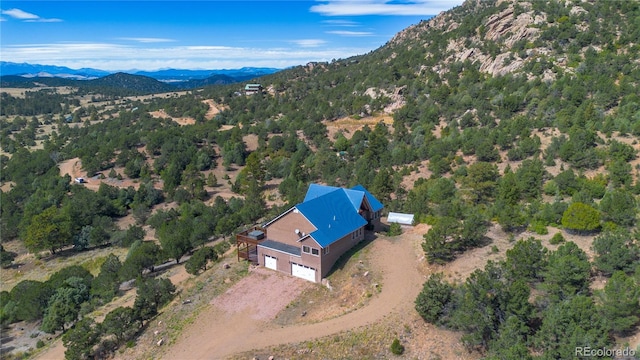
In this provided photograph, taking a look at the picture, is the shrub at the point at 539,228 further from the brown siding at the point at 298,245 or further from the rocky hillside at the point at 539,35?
the rocky hillside at the point at 539,35

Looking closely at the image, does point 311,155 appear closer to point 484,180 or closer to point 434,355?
point 484,180

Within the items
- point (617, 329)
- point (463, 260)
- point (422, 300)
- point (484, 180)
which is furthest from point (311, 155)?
point (617, 329)

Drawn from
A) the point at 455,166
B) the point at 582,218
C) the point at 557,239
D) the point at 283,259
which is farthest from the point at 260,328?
the point at 455,166

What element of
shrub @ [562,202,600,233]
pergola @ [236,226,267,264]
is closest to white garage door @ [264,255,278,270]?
pergola @ [236,226,267,264]

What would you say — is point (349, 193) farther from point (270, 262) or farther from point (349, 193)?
point (270, 262)

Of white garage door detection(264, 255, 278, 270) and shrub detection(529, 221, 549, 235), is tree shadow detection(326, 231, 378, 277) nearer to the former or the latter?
white garage door detection(264, 255, 278, 270)
